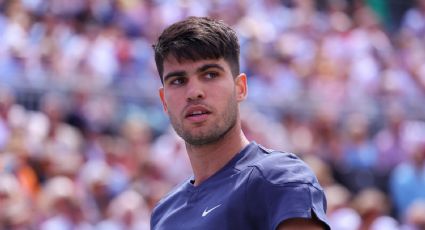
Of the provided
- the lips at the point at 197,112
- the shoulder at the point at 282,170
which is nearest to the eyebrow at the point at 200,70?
the lips at the point at 197,112

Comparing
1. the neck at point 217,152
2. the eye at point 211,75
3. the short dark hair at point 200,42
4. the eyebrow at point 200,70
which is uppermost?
the short dark hair at point 200,42

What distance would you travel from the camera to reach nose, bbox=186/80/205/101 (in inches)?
117

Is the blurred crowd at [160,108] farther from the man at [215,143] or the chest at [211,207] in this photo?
the man at [215,143]

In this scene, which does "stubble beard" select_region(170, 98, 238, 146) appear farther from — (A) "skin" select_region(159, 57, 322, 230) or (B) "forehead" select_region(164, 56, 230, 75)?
(B) "forehead" select_region(164, 56, 230, 75)

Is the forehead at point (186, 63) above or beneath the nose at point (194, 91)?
above

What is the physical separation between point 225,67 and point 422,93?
9.51 metres

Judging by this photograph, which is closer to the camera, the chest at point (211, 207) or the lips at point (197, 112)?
the chest at point (211, 207)

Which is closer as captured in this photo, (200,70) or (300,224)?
(300,224)

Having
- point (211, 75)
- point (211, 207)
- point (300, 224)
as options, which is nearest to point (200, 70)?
point (211, 75)

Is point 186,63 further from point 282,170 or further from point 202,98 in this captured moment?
point 282,170

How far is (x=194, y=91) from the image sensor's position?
9.74ft

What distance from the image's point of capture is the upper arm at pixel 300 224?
267 cm

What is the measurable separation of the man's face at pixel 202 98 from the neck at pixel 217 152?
3 centimetres

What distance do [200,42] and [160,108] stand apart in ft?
24.1
